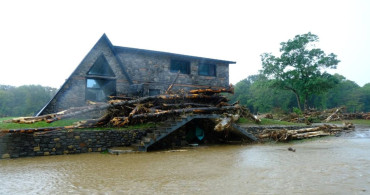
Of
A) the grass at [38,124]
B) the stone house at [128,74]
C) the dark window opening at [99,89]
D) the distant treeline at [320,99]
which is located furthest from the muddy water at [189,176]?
the distant treeline at [320,99]

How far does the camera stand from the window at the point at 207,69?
68.6 ft

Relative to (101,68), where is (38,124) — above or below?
below

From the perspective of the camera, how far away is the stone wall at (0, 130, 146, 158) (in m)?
9.41

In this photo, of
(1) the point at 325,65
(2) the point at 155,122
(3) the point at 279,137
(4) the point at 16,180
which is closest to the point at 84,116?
(2) the point at 155,122

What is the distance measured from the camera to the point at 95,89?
1634 centimetres

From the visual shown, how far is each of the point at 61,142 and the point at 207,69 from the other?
13992 mm

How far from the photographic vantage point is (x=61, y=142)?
407 inches

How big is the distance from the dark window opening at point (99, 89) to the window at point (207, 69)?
7685 mm

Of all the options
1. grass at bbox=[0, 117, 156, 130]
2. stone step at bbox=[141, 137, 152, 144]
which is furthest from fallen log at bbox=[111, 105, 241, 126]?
stone step at bbox=[141, 137, 152, 144]

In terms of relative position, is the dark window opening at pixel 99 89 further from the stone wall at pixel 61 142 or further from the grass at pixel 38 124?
the stone wall at pixel 61 142

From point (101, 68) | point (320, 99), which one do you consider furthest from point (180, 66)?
point (320, 99)

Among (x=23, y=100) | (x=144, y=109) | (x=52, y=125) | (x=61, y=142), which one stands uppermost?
(x=23, y=100)

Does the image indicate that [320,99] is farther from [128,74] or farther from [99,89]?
[99,89]

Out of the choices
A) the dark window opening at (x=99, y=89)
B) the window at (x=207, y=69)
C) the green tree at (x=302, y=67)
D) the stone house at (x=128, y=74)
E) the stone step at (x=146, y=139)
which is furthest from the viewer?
the green tree at (x=302, y=67)
